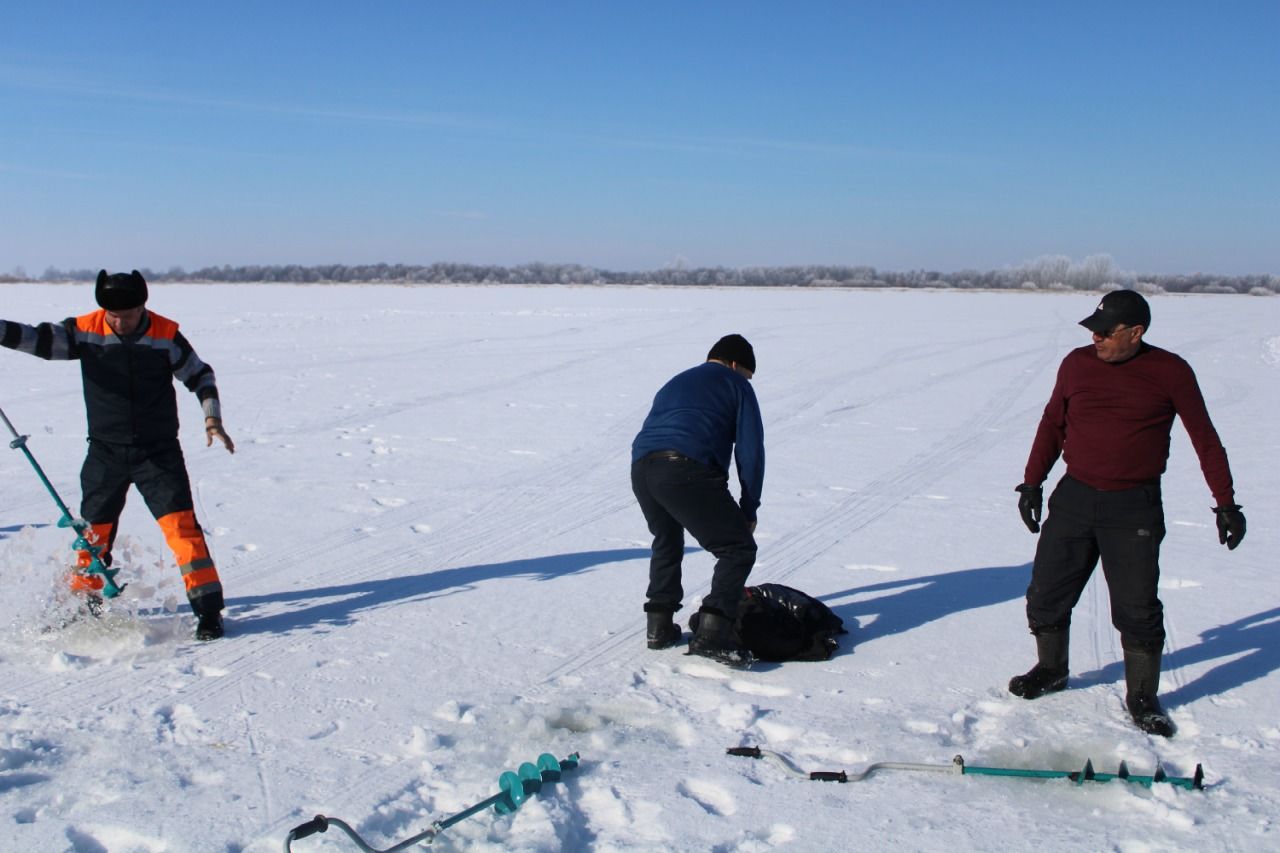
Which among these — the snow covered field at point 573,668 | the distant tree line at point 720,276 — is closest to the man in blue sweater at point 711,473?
the snow covered field at point 573,668

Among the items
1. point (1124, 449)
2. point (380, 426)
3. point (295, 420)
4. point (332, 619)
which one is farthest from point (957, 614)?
point (295, 420)

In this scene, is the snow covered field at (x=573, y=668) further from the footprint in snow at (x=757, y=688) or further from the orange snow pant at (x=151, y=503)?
the orange snow pant at (x=151, y=503)

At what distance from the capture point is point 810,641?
499cm

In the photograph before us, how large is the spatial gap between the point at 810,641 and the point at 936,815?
153cm

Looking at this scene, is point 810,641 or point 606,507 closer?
point 810,641

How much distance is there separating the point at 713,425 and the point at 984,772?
182 centimetres

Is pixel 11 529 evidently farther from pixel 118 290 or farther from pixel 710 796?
pixel 710 796

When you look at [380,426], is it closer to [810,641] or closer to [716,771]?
[810,641]

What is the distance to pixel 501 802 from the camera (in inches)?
135

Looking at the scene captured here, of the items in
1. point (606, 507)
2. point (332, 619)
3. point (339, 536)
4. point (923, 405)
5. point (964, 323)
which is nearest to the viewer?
point (332, 619)

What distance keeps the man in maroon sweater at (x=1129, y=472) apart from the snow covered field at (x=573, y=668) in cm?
42

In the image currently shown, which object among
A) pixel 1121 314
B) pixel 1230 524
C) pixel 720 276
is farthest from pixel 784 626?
pixel 720 276

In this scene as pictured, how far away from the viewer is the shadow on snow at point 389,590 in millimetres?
5371

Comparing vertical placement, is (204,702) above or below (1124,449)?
below
